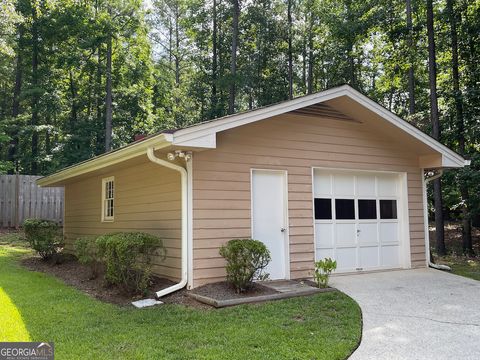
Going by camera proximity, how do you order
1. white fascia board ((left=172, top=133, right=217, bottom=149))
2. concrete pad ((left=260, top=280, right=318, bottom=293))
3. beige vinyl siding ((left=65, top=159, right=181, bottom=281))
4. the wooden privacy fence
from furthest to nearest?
the wooden privacy fence → beige vinyl siding ((left=65, top=159, right=181, bottom=281)) → concrete pad ((left=260, top=280, right=318, bottom=293)) → white fascia board ((left=172, top=133, right=217, bottom=149))

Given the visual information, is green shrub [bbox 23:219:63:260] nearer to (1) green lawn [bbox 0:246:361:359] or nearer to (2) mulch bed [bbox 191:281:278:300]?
(1) green lawn [bbox 0:246:361:359]

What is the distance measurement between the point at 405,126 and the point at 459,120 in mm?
6128

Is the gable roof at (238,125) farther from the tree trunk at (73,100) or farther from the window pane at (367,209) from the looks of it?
the tree trunk at (73,100)

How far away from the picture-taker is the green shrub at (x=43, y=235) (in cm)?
1031

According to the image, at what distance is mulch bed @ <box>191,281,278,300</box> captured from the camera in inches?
245

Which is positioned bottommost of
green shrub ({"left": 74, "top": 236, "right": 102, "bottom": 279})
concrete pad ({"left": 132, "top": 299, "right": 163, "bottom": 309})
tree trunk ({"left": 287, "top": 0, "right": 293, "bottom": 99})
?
concrete pad ({"left": 132, "top": 299, "right": 163, "bottom": 309})

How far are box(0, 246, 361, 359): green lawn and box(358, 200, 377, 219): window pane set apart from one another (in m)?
2.86

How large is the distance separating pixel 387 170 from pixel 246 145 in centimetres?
359

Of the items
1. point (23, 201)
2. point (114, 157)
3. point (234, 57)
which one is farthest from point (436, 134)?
point (23, 201)

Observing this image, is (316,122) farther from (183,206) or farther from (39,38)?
(39,38)

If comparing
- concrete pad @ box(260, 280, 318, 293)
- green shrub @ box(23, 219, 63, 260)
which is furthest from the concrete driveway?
green shrub @ box(23, 219, 63, 260)

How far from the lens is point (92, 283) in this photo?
25.6 ft

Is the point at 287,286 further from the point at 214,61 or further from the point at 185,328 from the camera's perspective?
the point at 214,61

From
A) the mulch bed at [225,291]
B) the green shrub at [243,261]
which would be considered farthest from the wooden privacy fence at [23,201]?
the green shrub at [243,261]
